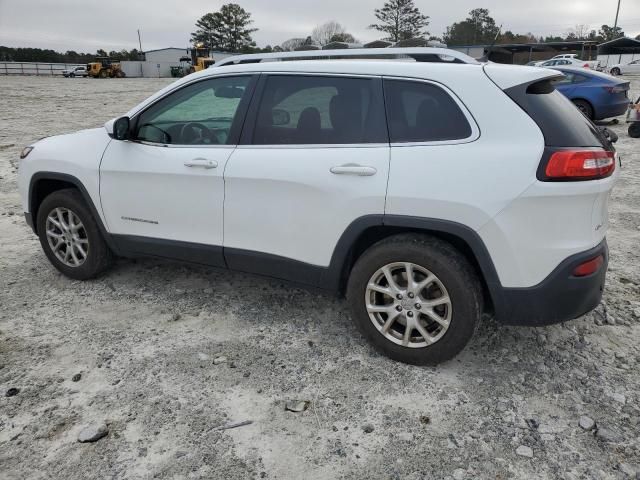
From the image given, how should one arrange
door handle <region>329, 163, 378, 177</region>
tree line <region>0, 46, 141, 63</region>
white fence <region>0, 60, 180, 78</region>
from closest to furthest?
1. door handle <region>329, 163, 378, 177</region>
2. white fence <region>0, 60, 180, 78</region>
3. tree line <region>0, 46, 141, 63</region>

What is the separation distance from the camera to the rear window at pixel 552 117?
2.62m

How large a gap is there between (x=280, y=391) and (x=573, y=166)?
195 centimetres

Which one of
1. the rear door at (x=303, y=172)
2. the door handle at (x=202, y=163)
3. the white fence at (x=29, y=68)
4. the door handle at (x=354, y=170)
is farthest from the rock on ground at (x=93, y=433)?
the white fence at (x=29, y=68)

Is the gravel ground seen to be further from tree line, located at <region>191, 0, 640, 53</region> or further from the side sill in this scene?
tree line, located at <region>191, 0, 640, 53</region>

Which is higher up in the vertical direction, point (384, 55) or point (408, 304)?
point (384, 55)

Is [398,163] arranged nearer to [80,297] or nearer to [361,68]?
[361,68]

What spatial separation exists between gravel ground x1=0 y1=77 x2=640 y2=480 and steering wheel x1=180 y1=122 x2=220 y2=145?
1.23 meters

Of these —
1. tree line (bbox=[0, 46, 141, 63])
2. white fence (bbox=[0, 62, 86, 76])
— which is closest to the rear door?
white fence (bbox=[0, 62, 86, 76])

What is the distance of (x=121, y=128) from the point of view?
372cm

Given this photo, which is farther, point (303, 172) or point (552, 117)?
point (303, 172)

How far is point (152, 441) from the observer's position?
2.52 metres

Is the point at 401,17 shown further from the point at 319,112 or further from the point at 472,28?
the point at 319,112

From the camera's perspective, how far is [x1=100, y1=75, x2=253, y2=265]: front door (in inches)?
137

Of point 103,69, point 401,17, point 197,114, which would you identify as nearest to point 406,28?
point 401,17
